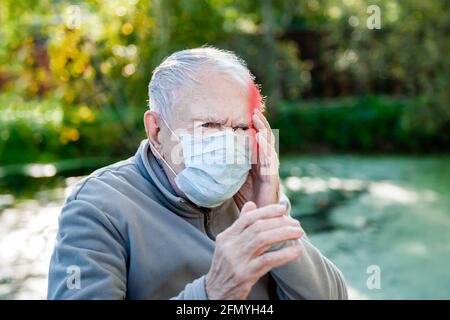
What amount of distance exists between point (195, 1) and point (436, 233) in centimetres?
452

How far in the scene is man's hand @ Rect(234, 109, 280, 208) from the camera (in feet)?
4.55

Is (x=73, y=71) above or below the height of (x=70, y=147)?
above

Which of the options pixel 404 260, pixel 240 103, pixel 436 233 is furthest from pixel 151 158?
pixel 436 233

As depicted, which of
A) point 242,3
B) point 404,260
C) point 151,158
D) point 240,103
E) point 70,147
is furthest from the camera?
point 242,3

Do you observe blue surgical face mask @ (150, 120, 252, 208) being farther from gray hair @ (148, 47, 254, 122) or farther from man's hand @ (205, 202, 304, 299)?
man's hand @ (205, 202, 304, 299)

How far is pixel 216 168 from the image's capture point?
4.59 ft

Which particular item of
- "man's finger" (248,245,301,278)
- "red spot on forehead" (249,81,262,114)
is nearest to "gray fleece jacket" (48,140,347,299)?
"man's finger" (248,245,301,278)

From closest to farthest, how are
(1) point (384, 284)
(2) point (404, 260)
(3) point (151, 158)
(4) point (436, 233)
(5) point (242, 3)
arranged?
(3) point (151, 158), (1) point (384, 284), (2) point (404, 260), (4) point (436, 233), (5) point (242, 3)

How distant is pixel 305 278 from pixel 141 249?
32 centimetres

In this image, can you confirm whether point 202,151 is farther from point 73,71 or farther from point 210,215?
point 73,71

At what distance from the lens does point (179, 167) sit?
147 centimetres

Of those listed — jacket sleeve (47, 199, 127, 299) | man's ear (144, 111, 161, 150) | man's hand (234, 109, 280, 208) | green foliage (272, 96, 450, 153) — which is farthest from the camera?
green foliage (272, 96, 450, 153)

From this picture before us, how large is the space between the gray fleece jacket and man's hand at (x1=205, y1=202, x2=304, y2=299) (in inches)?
3.0

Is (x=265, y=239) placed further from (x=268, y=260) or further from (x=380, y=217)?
(x=380, y=217)
